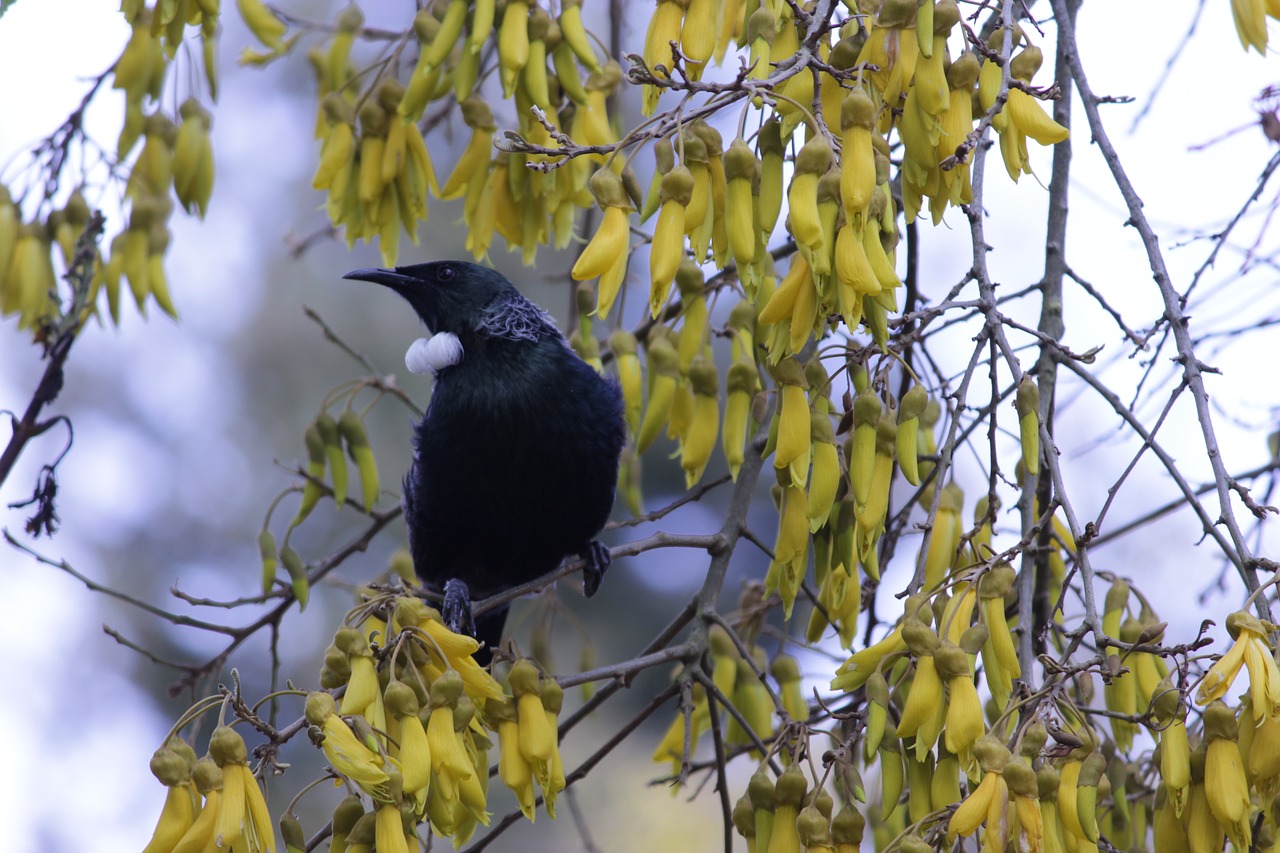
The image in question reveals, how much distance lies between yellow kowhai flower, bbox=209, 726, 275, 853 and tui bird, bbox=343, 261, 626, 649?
3.95ft

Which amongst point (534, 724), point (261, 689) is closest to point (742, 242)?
point (534, 724)

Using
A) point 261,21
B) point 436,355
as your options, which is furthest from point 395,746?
point 436,355

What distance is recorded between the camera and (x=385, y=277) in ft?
9.99

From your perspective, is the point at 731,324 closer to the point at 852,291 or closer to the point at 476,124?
the point at 476,124

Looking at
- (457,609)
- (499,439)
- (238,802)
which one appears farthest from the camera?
(499,439)

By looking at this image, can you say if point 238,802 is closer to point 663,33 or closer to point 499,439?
point 663,33

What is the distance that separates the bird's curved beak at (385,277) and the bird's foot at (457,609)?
76 centimetres

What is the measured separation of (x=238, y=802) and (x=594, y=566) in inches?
61.7

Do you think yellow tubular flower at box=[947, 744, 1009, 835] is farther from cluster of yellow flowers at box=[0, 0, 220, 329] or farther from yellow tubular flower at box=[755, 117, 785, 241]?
cluster of yellow flowers at box=[0, 0, 220, 329]

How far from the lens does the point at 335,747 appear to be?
1451 mm

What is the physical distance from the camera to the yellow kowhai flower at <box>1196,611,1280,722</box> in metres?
1.37

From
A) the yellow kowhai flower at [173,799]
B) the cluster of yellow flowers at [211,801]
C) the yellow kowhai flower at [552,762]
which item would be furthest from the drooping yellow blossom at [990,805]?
the yellow kowhai flower at [173,799]

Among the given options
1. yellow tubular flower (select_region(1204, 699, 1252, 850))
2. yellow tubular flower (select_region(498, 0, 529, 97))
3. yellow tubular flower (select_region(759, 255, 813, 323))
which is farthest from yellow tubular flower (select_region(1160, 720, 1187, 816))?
yellow tubular flower (select_region(498, 0, 529, 97))

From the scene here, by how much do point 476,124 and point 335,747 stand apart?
1309 millimetres
